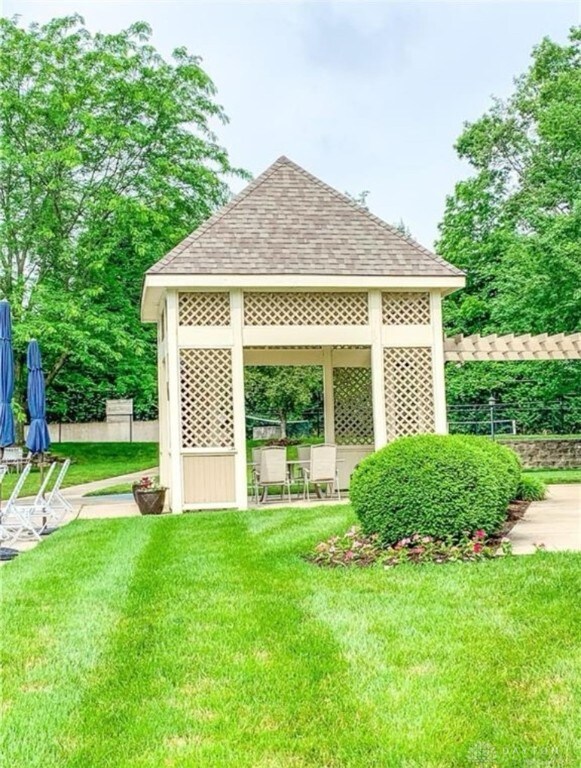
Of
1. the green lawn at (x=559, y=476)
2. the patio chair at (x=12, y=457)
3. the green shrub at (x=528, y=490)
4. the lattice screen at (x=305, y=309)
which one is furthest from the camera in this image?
the green lawn at (x=559, y=476)

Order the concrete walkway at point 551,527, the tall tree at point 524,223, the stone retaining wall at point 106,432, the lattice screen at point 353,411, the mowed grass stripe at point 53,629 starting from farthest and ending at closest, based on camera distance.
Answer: the stone retaining wall at point 106,432 < the tall tree at point 524,223 < the lattice screen at point 353,411 < the concrete walkway at point 551,527 < the mowed grass stripe at point 53,629

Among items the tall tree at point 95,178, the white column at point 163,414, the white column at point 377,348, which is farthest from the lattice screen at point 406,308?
the tall tree at point 95,178

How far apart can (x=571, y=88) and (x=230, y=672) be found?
803 inches

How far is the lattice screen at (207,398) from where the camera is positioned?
10969 millimetres

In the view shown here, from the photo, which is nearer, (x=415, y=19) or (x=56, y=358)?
(x=415, y=19)

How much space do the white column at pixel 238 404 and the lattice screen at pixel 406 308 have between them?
7.29ft

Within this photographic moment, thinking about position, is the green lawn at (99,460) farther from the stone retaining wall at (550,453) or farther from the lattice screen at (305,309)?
the stone retaining wall at (550,453)

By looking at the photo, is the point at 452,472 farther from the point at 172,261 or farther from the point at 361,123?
the point at 361,123

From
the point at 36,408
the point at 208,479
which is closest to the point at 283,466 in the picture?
the point at 208,479

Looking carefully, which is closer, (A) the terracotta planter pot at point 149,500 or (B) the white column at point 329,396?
(A) the terracotta planter pot at point 149,500

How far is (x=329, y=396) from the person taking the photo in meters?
13.6

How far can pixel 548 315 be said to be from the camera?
17.0 metres

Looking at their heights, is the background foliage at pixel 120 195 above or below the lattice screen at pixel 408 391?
above

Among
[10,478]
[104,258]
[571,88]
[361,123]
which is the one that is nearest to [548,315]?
[361,123]
